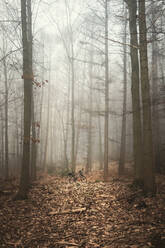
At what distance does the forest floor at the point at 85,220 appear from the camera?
160 inches

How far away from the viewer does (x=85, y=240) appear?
164 inches

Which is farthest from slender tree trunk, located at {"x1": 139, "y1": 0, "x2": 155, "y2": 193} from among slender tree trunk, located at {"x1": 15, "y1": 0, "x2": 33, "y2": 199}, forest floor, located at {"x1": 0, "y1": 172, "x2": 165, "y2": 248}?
slender tree trunk, located at {"x1": 15, "y1": 0, "x2": 33, "y2": 199}

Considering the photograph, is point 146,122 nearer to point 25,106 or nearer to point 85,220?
point 85,220

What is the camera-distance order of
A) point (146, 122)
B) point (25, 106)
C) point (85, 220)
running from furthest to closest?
point (25, 106) < point (146, 122) < point (85, 220)

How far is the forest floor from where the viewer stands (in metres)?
4.07

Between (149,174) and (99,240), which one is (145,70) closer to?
(149,174)

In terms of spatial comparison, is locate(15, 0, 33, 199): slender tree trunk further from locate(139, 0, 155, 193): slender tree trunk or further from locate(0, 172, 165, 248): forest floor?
locate(139, 0, 155, 193): slender tree trunk

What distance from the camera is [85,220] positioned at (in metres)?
5.12

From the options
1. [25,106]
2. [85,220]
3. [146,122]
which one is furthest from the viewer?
[25,106]

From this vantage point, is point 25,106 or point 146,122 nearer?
point 146,122

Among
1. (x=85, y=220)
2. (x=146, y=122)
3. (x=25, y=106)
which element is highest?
(x=25, y=106)

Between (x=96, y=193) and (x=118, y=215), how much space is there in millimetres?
1926

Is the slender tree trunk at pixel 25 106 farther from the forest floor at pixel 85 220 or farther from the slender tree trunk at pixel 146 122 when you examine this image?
the slender tree trunk at pixel 146 122

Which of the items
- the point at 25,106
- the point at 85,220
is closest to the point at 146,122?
the point at 85,220
